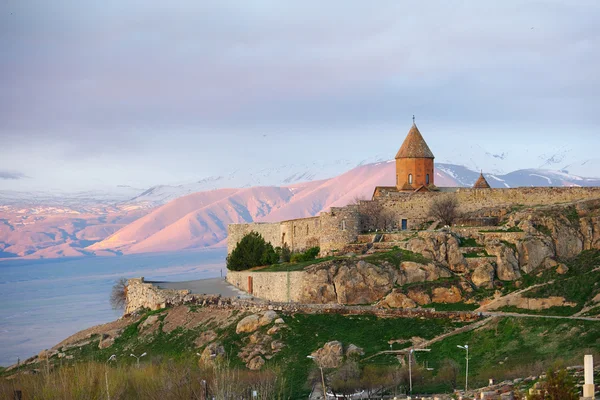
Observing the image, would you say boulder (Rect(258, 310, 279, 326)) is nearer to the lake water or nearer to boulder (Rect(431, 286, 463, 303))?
boulder (Rect(431, 286, 463, 303))

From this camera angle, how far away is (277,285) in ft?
191

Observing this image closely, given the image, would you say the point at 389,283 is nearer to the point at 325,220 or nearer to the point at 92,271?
the point at 325,220

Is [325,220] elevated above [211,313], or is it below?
above

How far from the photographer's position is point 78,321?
102 metres

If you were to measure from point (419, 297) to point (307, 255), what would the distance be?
10.9 m

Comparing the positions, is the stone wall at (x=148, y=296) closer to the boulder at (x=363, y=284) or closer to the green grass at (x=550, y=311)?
the boulder at (x=363, y=284)

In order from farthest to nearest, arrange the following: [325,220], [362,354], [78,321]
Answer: [78,321] < [325,220] < [362,354]

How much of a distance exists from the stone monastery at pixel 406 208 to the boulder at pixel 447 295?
27.6 feet

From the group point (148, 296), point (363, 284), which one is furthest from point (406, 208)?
point (148, 296)

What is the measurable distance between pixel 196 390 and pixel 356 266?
49.8 ft

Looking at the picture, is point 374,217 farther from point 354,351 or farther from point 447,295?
point 354,351

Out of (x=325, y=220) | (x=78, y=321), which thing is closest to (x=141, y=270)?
(x=78, y=321)

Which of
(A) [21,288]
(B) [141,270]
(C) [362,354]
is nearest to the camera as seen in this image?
(C) [362,354]

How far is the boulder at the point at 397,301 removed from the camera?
53219mm
